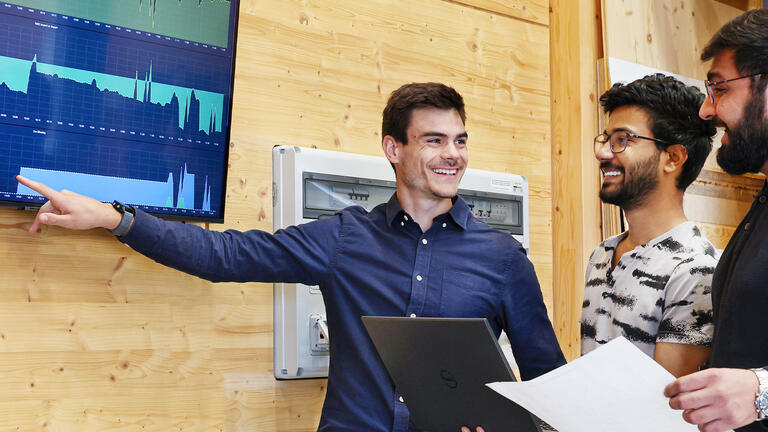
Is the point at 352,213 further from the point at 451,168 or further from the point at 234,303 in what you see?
the point at 234,303

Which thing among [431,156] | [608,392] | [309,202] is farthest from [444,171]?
[608,392]

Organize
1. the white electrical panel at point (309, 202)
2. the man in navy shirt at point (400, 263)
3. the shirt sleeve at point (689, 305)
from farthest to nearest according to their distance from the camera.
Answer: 1. the white electrical panel at point (309, 202)
2. the man in navy shirt at point (400, 263)
3. the shirt sleeve at point (689, 305)

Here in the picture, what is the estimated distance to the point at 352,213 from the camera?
2.20 m

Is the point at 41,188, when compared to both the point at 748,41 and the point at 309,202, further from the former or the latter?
the point at 748,41

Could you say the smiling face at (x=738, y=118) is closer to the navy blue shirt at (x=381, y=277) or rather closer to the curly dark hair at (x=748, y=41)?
the curly dark hair at (x=748, y=41)

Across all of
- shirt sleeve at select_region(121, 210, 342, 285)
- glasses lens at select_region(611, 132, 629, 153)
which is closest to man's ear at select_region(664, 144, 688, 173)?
glasses lens at select_region(611, 132, 629, 153)

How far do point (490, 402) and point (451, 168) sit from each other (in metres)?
0.84

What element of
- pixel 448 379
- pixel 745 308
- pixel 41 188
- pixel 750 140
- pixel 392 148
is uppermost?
pixel 392 148

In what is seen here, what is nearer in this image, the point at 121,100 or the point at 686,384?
the point at 686,384

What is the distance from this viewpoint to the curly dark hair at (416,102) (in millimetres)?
2182

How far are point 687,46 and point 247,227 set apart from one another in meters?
2.22

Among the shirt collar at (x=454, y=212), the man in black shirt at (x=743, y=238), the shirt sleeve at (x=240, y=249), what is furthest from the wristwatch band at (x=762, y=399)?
the shirt sleeve at (x=240, y=249)

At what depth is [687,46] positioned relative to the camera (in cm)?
343

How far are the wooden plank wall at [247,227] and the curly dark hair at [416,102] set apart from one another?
367 mm
